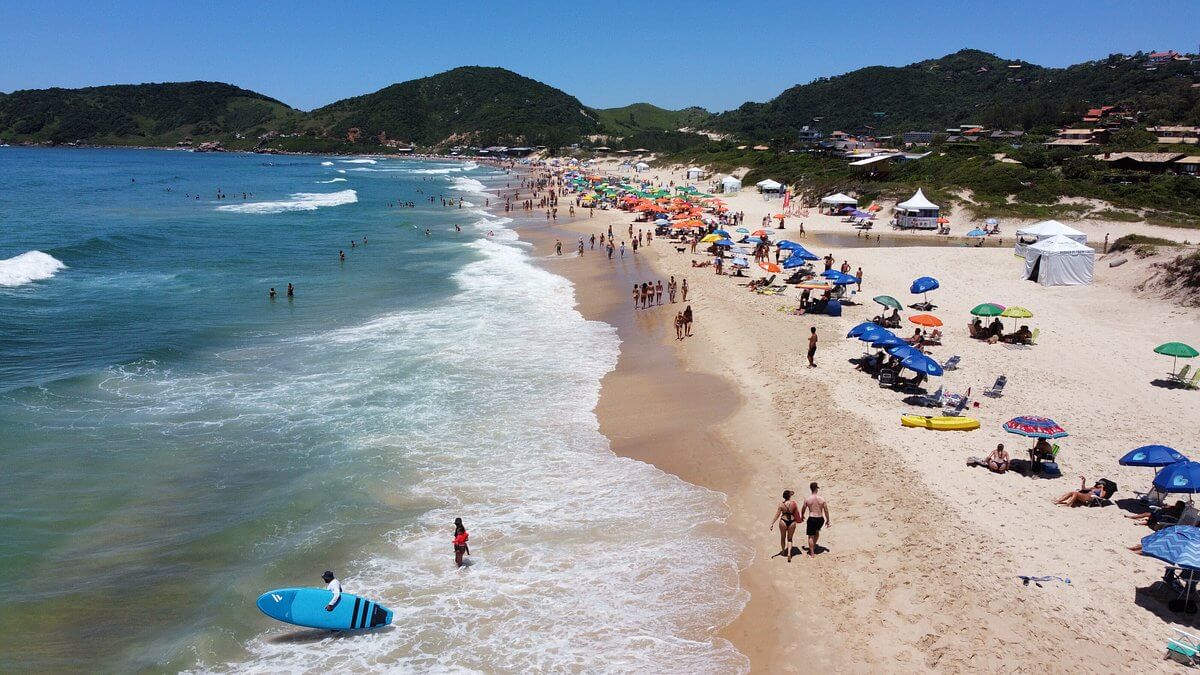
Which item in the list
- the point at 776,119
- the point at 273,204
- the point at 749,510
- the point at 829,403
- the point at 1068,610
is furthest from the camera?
the point at 776,119

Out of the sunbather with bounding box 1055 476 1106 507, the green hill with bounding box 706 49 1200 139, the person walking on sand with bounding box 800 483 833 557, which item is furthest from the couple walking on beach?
the green hill with bounding box 706 49 1200 139

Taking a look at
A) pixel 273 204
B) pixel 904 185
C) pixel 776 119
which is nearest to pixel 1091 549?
pixel 904 185

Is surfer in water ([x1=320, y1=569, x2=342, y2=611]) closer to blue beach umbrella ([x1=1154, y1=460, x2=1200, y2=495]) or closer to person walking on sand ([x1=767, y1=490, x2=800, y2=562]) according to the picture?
person walking on sand ([x1=767, y1=490, x2=800, y2=562])

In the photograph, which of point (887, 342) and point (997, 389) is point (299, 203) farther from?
point (997, 389)

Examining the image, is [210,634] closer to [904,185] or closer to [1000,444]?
[1000,444]

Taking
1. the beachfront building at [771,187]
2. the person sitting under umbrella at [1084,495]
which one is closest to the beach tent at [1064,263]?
the person sitting under umbrella at [1084,495]

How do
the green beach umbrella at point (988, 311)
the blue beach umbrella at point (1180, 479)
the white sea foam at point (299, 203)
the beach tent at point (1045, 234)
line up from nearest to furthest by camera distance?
the blue beach umbrella at point (1180, 479) → the green beach umbrella at point (988, 311) → the beach tent at point (1045, 234) → the white sea foam at point (299, 203)

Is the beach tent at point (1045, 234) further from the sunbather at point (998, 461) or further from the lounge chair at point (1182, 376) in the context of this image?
the sunbather at point (998, 461)
